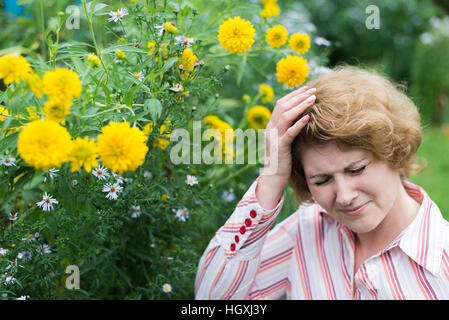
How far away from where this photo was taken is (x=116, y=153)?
0.86m

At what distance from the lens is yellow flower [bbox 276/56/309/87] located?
1.34 m

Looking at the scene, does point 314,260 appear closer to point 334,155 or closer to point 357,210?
point 357,210

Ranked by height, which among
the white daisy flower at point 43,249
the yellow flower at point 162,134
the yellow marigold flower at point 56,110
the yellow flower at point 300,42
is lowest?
the white daisy flower at point 43,249

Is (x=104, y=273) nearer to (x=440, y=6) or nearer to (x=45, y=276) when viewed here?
(x=45, y=276)

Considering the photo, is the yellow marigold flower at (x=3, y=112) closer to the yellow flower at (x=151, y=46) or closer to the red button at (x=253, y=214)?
the yellow flower at (x=151, y=46)

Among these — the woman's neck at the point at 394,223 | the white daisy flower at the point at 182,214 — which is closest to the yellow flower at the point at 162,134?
the white daisy flower at the point at 182,214

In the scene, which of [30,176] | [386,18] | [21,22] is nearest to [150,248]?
[30,176]

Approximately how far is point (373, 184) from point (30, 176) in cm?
87

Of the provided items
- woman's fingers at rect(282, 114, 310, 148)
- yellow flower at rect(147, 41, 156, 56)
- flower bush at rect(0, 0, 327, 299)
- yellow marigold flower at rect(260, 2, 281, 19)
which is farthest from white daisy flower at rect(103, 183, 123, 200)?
yellow marigold flower at rect(260, 2, 281, 19)

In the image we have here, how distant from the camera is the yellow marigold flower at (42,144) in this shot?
0.81 meters

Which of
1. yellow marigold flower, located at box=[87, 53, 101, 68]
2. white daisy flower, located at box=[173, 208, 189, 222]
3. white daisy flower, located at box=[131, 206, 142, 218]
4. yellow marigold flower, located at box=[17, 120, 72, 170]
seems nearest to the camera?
yellow marigold flower, located at box=[17, 120, 72, 170]

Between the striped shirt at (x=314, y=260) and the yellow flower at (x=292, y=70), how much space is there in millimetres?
326

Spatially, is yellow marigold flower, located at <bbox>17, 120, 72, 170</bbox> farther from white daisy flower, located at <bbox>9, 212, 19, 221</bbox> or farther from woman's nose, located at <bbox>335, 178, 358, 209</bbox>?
woman's nose, located at <bbox>335, 178, 358, 209</bbox>

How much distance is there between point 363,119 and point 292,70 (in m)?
0.25
